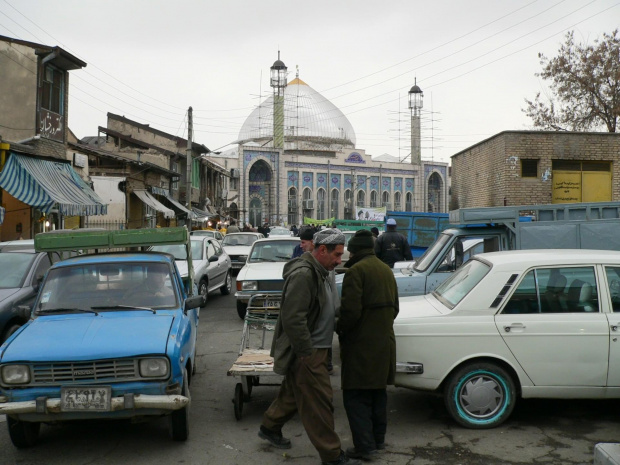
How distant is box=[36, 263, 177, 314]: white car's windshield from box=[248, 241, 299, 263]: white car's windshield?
6.26 m

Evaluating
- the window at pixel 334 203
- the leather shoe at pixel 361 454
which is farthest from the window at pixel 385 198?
the leather shoe at pixel 361 454

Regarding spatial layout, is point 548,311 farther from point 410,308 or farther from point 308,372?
point 308,372

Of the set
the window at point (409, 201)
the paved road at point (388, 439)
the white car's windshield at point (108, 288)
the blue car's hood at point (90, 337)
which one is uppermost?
the window at point (409, 201)

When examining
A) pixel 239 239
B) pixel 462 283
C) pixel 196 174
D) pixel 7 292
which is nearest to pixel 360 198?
pixel 196 174

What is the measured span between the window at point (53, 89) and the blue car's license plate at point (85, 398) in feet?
55.0

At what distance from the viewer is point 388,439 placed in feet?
17.0

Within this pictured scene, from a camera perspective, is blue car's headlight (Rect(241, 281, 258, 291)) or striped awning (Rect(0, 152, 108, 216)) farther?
striped awning (Rect(0, 152, 108, 216))

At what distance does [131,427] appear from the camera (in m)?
5.49

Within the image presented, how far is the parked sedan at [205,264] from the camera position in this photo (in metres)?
12.8

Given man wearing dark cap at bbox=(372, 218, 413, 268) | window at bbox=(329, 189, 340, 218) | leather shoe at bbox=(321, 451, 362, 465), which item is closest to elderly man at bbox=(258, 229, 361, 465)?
leather shoe at bbox=(321, 451, 362, 465)

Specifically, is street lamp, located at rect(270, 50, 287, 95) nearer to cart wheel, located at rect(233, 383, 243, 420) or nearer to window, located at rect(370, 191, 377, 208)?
window, located at rect(370, 191, 377, 208)

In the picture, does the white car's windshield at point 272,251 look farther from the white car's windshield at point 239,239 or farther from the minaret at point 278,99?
the minaret at point 278,99

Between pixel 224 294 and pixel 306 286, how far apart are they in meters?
11.7

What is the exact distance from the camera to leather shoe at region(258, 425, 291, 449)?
488 cm
